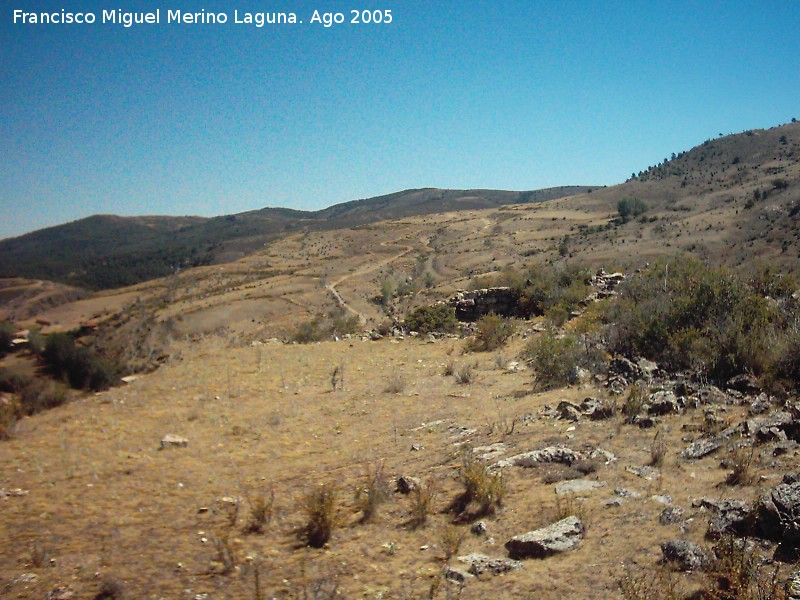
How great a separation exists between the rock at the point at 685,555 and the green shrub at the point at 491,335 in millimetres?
9736

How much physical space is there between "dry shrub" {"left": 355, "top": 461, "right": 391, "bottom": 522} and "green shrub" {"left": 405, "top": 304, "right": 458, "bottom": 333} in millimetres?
11491

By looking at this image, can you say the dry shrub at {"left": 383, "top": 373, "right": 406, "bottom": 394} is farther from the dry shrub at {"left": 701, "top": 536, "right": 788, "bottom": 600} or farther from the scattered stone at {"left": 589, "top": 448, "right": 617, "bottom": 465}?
the dry shrub at {"left": 701, "top": 536, "right": 788, "bottom": 600}

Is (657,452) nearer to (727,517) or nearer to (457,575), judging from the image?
(727,517)

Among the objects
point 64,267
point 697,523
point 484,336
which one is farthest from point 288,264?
point 697,523

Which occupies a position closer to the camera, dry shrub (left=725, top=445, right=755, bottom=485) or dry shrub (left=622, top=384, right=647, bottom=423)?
dry shrub (left=725, top=445, right=755, bottom=485)

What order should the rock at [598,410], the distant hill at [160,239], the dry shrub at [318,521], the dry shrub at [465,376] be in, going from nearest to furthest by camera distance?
1. the dry shrub at [318,521]
2. the rock at [598,410]
3. the dry shrub at [465,376]
4. the distant hill at [160,239]

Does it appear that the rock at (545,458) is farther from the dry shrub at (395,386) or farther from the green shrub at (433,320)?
the green shrub at (433,320)

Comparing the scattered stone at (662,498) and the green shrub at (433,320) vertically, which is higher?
the green shrub at (433,320)

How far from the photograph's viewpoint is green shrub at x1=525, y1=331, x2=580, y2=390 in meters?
8.69

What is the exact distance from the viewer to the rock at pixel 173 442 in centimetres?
709

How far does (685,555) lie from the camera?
3.44 meters

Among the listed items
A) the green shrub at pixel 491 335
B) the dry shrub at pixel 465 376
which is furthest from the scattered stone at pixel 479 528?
the green shrub at pixel 491 335

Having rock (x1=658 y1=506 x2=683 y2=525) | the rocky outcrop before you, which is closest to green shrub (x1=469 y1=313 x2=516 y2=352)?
the rocky outcrop

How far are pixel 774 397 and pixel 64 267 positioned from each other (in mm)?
95663
